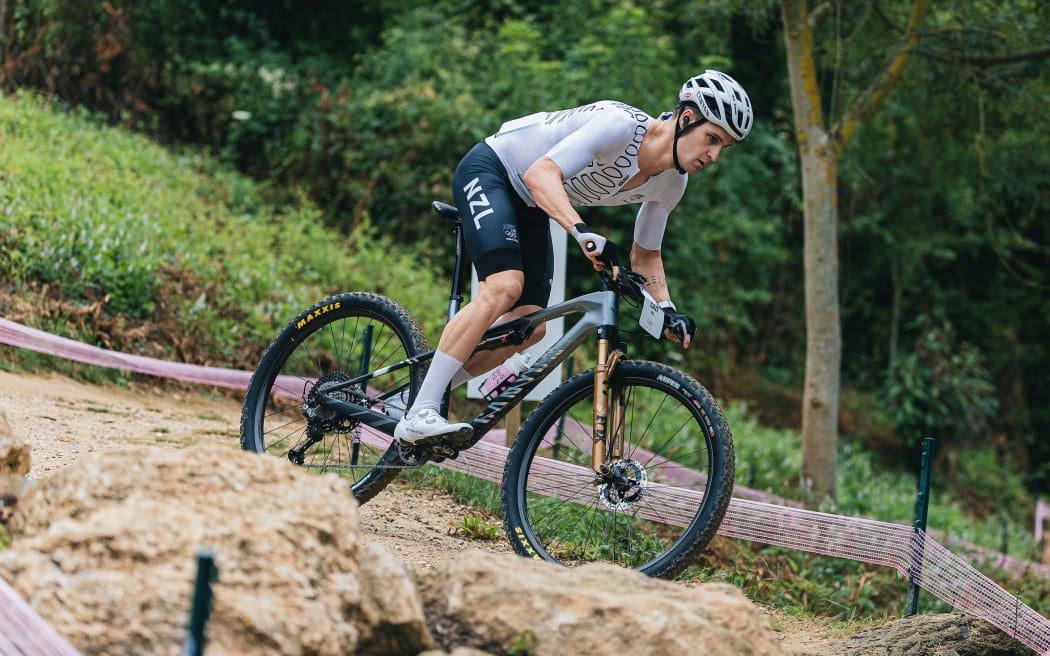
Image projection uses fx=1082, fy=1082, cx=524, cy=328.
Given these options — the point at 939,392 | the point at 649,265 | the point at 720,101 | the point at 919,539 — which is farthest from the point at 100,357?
the point at 939,392

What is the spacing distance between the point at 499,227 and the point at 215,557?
190 centimetres

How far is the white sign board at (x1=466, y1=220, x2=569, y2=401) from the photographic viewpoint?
5.04 meters

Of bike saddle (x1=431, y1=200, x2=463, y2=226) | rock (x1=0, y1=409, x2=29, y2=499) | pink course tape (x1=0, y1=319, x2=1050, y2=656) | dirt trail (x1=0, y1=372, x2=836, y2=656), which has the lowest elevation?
dirt trail (x1=0, y1=372, x2=836, y2=656)

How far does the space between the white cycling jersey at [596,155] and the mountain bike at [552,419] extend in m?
0.37

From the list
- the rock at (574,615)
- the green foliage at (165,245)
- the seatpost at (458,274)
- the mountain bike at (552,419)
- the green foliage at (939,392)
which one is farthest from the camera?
the green foliage at (939,392)

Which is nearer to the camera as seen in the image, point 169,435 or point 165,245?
point 169,435

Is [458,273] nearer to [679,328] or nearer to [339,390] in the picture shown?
[339,390]

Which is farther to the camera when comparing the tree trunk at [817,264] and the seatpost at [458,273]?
the tree trunk at [817,264]

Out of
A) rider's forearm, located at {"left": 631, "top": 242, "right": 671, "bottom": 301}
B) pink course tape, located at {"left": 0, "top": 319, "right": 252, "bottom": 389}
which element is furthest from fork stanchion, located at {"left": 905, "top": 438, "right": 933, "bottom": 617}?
pink course tape, located at {"left": 0, "top": 319, "right": 252, "bottom": 389}

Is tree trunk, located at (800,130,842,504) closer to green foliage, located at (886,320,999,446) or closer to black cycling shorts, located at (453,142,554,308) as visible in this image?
black cycling shorts, located at (453,142,554,308)

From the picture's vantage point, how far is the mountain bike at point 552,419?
391 centimetres

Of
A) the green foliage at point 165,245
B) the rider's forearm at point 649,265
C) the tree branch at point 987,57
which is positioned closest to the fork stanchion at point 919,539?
the rider's forearm at point 649,265

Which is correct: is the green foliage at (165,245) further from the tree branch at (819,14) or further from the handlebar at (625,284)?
the handlebar at (625,284)

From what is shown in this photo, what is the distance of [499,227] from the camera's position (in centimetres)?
422
